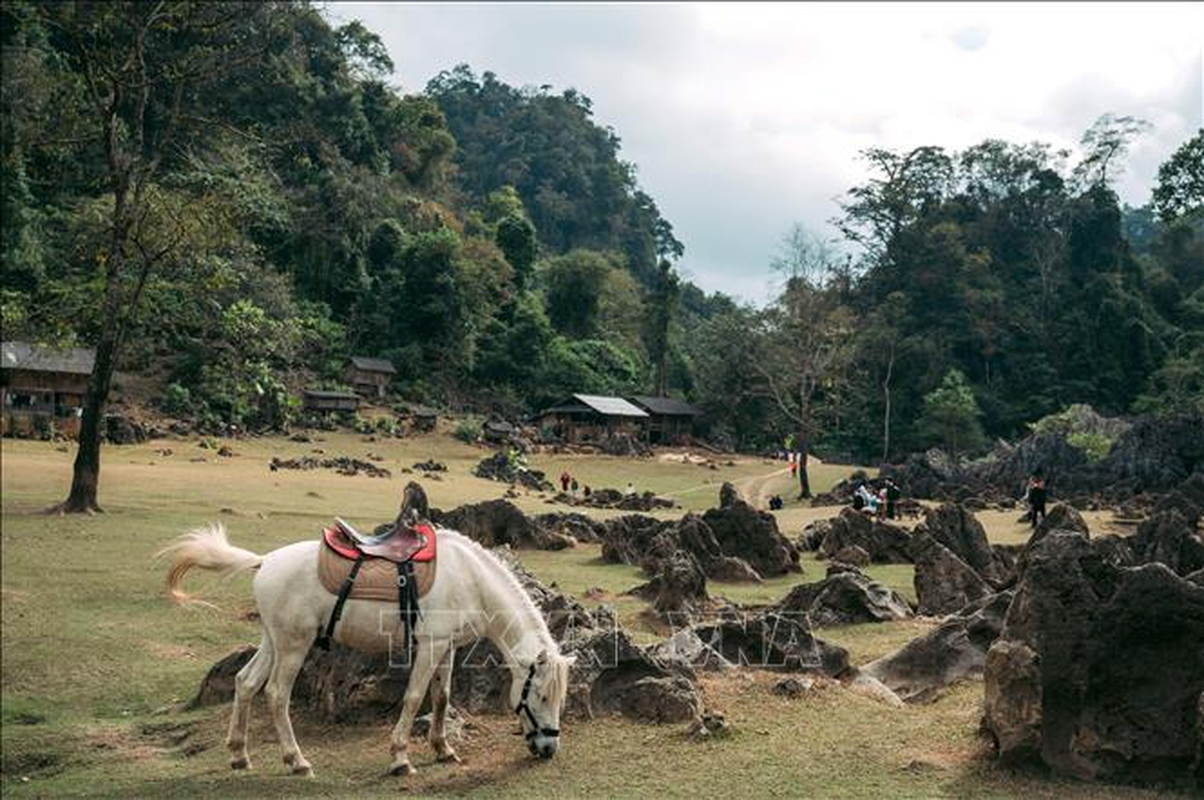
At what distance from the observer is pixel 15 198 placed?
61.2 meters

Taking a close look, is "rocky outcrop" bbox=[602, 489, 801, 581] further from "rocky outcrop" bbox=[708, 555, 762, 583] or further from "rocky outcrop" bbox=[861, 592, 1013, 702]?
"rocky outcrop" bbox=[861, 592, 1013, 702]

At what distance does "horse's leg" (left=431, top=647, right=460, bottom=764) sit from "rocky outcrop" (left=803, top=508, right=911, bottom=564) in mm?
19255

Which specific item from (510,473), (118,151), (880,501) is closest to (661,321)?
(510,473)

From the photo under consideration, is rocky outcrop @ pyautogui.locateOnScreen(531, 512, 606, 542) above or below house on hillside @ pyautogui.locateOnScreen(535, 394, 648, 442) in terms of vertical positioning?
below

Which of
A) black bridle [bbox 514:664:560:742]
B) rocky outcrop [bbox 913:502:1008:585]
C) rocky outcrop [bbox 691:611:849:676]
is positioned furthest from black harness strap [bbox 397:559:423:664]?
rocky outcrop [bbox 913:502:1008:585]

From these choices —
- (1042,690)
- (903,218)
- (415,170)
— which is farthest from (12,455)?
(903,218)

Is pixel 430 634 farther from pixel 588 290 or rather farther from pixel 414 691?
pixel 588 290

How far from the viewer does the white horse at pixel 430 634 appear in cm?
984

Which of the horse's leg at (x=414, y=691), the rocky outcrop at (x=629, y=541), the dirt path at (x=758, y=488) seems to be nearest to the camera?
the horse's leg at (x=414, y=691)

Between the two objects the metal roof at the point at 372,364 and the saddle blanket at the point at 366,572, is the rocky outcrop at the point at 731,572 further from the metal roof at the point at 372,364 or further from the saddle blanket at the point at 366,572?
the metal roof at the point at 372,364

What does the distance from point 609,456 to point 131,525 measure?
45.7 metres

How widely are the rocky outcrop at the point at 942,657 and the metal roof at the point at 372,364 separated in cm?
6418

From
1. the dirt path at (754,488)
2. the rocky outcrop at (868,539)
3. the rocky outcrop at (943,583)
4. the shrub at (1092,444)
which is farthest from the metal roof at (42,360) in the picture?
Result: the shrub at (1092,444)

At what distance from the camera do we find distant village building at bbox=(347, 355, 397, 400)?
74188 mm
